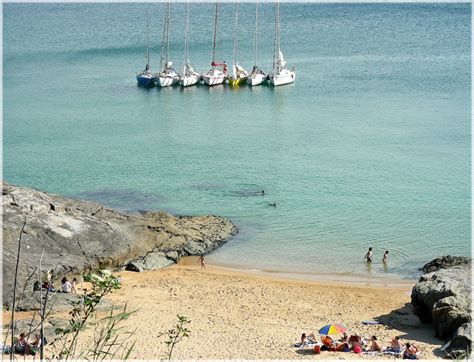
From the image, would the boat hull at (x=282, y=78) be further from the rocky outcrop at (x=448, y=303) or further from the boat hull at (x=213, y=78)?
the rocky outcrop at (x=448, y=303)

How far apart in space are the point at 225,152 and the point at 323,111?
11.4 meters

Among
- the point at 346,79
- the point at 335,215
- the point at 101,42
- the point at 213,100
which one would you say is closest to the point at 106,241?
the point at 335,215

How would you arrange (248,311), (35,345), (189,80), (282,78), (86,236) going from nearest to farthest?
(35,345) < (248,311) < (86,236) < (282,78) < (189,80)

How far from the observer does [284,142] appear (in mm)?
44438

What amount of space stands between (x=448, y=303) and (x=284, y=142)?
24.7 metres

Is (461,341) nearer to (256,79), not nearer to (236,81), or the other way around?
(256,79)

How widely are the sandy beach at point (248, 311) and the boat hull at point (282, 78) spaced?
112 feet

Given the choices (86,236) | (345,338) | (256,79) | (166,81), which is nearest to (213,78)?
(256,79)

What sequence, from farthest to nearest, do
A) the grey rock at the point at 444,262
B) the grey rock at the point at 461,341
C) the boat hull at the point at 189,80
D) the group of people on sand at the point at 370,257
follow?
the boat hull at the point at 189,80 < the group of people on sand at the point at 370,257 < the grey rock at the point at 444,262 < the grey rock at the point at 461,341

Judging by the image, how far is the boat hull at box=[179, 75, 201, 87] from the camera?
202 ft

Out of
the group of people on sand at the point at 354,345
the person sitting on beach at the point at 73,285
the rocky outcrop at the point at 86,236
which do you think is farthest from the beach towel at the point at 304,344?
the rocky outcrop at the point at 86,236

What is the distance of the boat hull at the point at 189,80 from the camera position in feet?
202

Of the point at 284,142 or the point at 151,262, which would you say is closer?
the point at 151,262

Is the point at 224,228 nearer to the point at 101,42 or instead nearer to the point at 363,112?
the point at 363,112
